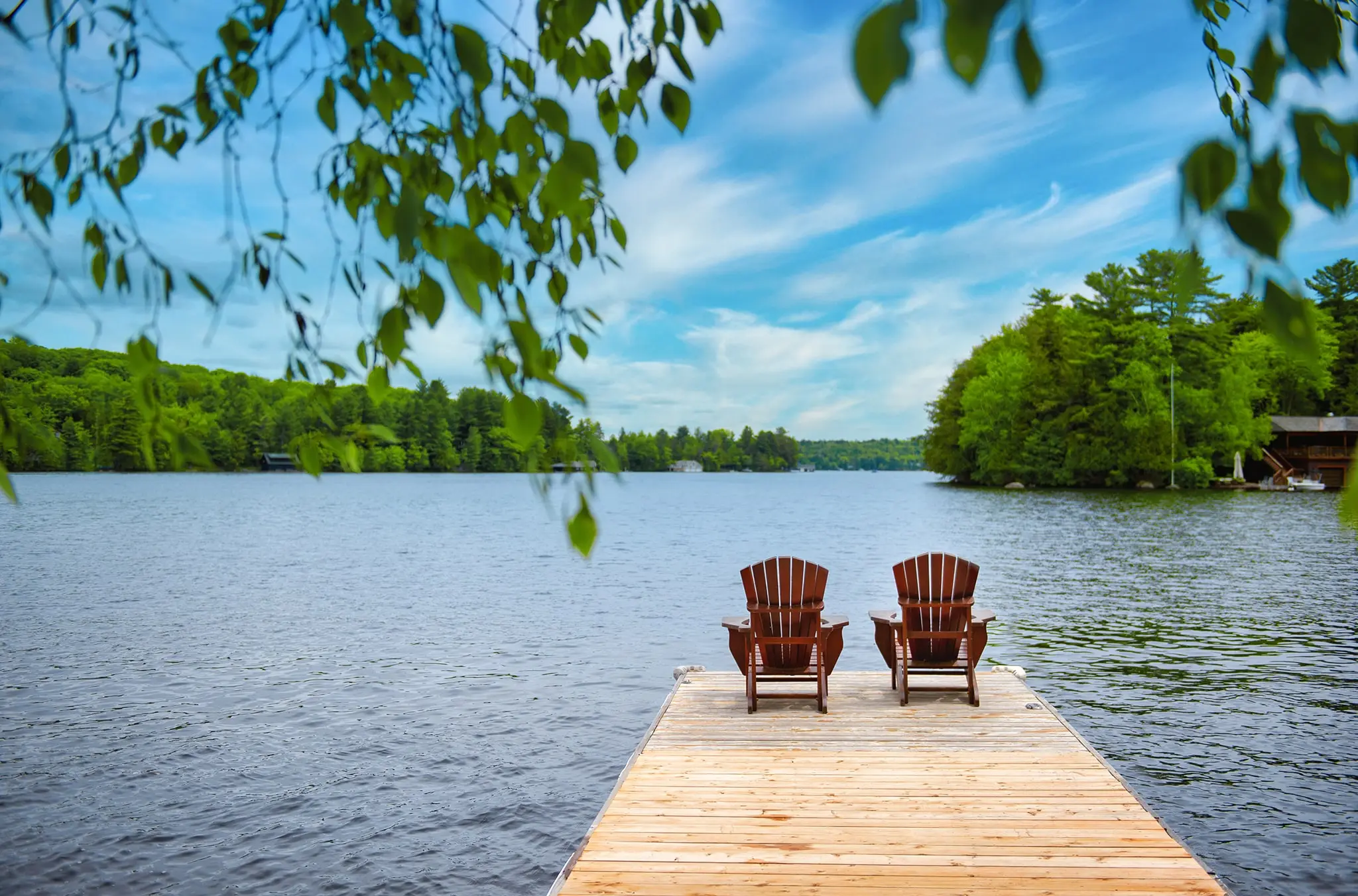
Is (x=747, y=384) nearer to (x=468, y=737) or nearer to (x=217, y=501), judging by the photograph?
(x=217, y=501)

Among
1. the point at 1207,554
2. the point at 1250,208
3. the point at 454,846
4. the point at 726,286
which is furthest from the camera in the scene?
the point at 726,286

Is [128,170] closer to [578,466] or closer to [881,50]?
[578,466]

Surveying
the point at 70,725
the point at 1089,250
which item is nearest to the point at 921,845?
the point at 70,725

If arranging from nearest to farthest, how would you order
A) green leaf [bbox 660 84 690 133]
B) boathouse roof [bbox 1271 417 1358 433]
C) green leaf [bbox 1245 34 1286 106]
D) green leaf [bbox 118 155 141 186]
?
green leaf [bbox 1245 34 1286 106] → green leaf [bbox 660 84 690 133] → green leaf [bbox 118 155 141 186] → boathouse roof [bbox 1271 417 1358 433]

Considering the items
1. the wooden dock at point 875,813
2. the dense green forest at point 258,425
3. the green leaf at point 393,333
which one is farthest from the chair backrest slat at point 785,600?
the green leaf at point 393,333

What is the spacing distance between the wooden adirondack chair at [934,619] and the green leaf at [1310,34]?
21.8ft

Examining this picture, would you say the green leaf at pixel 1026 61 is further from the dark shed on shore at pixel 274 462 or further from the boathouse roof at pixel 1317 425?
the dark shed on shore at pixel 274 462

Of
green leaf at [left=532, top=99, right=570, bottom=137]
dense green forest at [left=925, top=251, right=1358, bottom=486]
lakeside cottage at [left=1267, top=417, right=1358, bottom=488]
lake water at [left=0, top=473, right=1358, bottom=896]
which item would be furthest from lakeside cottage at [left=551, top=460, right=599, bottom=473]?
lakeside cottage at [left=1267, top=417, right=1358, bottom=488]

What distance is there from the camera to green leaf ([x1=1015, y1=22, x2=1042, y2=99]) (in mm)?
867

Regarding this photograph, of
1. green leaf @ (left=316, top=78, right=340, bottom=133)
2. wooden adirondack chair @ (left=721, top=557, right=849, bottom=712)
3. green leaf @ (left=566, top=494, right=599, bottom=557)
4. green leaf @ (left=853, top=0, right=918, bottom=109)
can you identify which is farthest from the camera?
wooden adirondack chair @ (left=721, top=557, right=849, bottom=712)

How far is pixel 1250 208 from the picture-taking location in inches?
41.2

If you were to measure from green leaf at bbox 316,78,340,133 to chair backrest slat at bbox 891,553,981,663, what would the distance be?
20.5 ft

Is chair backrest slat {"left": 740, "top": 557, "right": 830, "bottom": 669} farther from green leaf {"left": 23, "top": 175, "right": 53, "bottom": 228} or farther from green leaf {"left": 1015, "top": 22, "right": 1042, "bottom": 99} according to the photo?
green leaf {"left": 1015, "top": 22, "right": 1042, "bottom": 99}

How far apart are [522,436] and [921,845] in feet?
13.0
